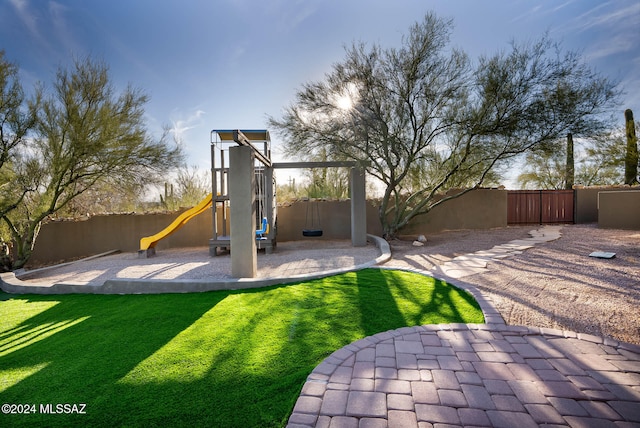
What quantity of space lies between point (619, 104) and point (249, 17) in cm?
945

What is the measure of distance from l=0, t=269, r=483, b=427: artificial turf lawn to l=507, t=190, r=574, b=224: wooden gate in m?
10.6

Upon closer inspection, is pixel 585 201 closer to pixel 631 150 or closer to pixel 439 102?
pixel 631 150

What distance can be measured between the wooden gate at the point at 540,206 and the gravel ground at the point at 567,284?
5.42m

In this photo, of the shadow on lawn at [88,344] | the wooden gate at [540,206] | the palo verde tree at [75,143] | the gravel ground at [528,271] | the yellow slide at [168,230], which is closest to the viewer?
the shadow on lawn at [88,344]

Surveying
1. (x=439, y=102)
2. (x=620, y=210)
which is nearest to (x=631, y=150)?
(x=620, y=210)

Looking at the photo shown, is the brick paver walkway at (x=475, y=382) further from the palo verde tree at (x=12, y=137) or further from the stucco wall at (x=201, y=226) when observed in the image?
the palo verde tree at (x=12, y=137)

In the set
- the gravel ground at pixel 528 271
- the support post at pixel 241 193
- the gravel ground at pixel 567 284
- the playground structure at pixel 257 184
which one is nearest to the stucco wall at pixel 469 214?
the gravel ground at pixel 528 271

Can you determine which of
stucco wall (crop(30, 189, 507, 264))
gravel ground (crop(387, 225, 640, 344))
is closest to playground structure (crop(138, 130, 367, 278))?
stucco wall (crop(30, 189, 507, 264))

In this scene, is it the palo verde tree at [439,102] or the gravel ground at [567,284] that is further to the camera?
the palo verde tree at [439,102]

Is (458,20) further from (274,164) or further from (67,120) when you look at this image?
(67,120)

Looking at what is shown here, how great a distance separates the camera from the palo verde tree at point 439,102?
714 centimetres

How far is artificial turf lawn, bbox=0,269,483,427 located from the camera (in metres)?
1.78

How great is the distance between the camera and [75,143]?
7.13 metres

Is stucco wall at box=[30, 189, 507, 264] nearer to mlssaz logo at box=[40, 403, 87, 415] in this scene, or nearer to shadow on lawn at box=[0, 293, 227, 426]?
shadow on lawn at box=[0, 293, 227, 426]
